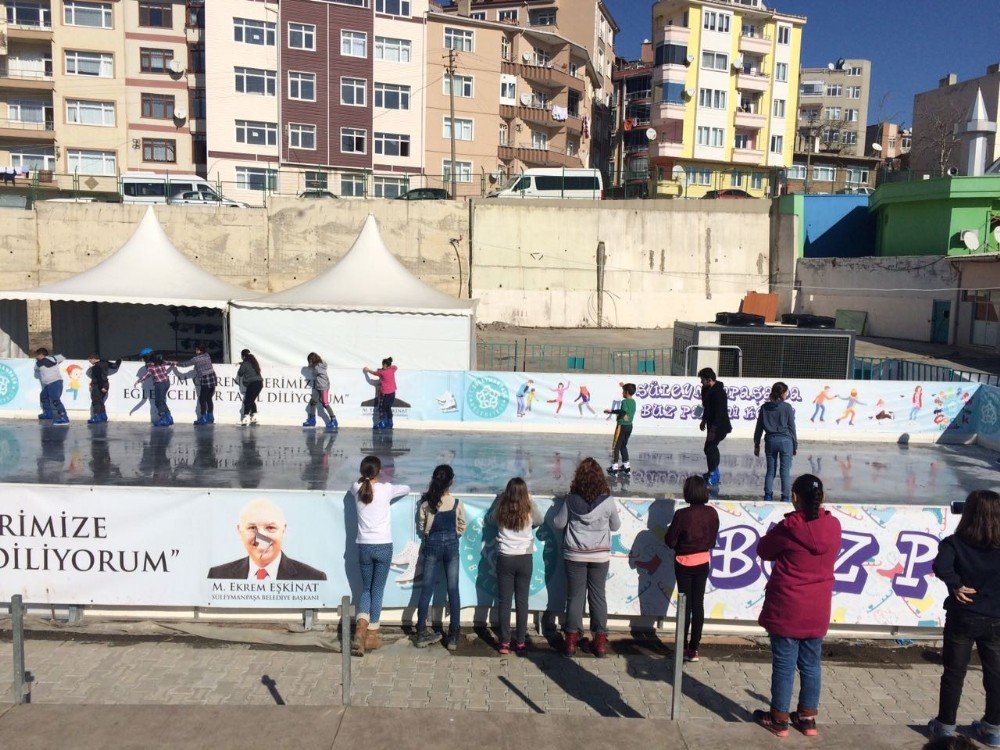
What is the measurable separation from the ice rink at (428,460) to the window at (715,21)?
48241 mm

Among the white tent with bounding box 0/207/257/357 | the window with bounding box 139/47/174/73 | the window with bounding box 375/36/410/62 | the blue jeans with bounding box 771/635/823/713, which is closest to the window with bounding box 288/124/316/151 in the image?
the window with bounding box 375/36/410/62

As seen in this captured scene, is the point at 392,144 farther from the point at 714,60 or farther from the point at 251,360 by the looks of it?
the point at 251,360

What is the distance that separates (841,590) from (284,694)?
4.98m

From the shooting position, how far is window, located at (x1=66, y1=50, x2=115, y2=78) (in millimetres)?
46812

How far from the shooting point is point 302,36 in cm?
4641

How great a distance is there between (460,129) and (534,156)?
20.9 feet

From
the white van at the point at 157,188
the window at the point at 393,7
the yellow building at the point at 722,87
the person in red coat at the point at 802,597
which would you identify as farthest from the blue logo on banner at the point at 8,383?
the yellow building at the point at 722,87

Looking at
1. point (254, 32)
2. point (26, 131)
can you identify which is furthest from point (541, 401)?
point (26, 131)

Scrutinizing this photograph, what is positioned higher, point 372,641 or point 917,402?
point 917,402

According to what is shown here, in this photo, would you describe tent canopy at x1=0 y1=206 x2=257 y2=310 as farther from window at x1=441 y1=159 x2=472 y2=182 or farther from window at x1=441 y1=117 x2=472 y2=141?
window at x1=441 y1=117 x2=472 y2=141

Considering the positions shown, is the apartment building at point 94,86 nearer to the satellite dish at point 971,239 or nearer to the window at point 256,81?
the window at point 256,81

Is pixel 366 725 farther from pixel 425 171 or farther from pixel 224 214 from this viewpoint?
pixel 425 171

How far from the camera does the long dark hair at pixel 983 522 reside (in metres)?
5.15

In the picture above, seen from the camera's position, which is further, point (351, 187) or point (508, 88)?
point (508, 88)
